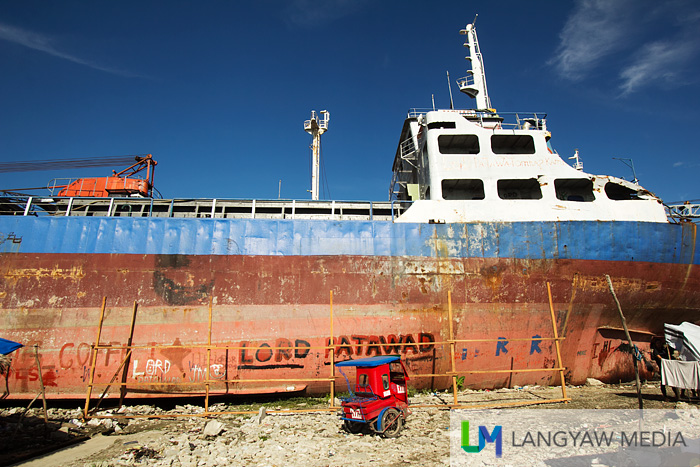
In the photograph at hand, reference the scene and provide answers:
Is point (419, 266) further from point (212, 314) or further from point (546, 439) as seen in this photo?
point (212, 314)

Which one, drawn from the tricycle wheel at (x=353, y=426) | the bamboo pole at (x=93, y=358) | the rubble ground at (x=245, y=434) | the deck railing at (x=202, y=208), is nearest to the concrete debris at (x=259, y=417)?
the rubble ground at (x=245, y=434)

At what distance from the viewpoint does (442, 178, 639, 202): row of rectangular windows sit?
13.8 metres

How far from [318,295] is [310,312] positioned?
57 centimetres

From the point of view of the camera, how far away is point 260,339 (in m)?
11.0

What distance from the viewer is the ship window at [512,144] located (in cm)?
1428

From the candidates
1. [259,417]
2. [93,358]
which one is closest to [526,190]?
[259,417]

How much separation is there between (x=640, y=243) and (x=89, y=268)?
17668 mm

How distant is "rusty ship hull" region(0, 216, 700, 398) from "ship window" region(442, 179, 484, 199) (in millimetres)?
2423

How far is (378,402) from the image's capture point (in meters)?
7.62

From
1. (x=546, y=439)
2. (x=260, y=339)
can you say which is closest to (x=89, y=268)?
(x=260, y=339)

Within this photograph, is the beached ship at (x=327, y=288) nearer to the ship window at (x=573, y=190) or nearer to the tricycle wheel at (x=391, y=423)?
the ship window at (x=573, y=190)

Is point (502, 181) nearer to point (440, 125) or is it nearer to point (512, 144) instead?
point (512, 144)

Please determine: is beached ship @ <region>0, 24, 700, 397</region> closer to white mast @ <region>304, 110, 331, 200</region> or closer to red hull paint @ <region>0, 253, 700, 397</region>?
red hull paint @ <region>0, 253, 700, 397</region>
